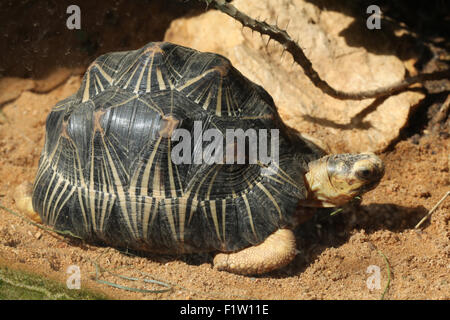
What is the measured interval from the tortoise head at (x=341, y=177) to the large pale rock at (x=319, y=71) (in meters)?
0.83

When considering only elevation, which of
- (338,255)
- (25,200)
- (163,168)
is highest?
(163,168)

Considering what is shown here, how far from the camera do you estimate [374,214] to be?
4484 mm

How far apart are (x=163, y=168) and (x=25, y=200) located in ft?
5.45

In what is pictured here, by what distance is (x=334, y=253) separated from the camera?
4.12 meters

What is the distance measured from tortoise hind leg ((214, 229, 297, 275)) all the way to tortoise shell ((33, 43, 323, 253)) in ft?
0.23

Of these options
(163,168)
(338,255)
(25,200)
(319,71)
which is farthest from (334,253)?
(25,200)

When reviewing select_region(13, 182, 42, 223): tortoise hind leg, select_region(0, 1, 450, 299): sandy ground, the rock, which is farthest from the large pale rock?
select_region(13, 182, 42, 223): tortoise hind leg

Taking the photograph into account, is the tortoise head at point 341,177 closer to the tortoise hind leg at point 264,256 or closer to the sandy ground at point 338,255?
the sandy ground at point 338,255

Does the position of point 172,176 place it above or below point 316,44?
below

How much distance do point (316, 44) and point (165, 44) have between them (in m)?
2.15

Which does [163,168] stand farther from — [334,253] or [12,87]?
[12,87]
